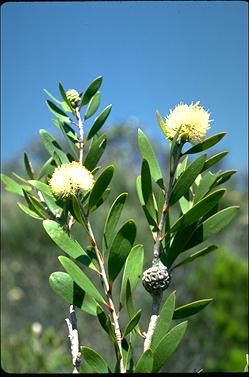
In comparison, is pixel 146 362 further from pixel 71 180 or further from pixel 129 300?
pixel 71 180

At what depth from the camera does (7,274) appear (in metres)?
7.84

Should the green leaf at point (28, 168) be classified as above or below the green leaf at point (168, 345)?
above

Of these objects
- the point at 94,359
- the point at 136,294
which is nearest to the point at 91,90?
the point at 94,359

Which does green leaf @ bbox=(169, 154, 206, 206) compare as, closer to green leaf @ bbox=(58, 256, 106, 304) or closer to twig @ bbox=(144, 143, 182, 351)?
twig @ bbox=(144, 143, 182, 351)

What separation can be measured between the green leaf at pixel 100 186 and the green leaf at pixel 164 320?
0.45ft

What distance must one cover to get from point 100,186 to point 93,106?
180 mm

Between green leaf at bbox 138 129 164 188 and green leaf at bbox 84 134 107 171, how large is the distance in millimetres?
64

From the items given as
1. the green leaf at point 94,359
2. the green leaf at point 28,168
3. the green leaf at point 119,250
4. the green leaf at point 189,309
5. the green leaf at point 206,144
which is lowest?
the green leaf at point 94,359

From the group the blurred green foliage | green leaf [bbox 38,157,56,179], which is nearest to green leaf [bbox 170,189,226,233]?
green leaf [bbox 38,157,56,179]

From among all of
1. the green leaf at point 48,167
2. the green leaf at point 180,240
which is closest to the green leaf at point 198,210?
the green leaf at point 180,240

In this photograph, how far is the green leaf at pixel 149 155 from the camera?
69cm

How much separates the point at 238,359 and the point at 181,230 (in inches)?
223

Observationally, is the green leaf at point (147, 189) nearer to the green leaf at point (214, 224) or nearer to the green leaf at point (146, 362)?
the green leaf at point (214, 224)

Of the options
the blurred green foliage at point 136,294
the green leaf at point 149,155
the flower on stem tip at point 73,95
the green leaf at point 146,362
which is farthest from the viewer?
the blurred green foliage at point 136,294
